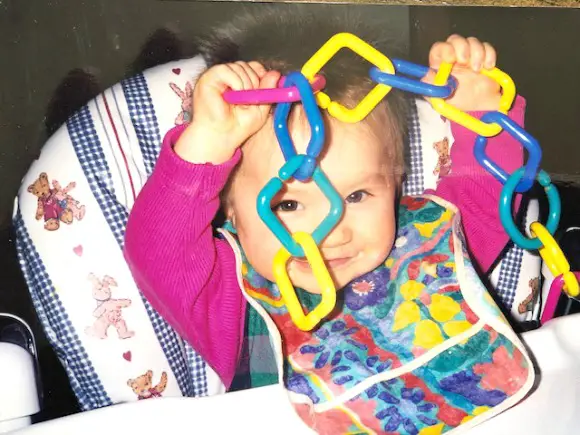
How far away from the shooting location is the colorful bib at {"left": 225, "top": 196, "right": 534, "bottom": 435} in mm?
596

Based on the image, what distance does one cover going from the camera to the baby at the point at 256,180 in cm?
55

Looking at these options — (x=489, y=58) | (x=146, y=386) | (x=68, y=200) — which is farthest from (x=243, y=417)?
(x=489, y=58)

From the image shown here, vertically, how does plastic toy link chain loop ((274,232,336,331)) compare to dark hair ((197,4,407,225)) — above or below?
below

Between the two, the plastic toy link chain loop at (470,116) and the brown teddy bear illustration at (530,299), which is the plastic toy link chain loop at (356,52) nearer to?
the plastic toy link chain loop at (470,116)

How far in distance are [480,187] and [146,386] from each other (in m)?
0.32

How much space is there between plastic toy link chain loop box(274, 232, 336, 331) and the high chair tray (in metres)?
0.09

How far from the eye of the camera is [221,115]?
541 millimetres

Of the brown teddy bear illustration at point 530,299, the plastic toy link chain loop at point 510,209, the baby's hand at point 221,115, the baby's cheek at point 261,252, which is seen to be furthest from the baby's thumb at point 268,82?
the brown teddy bear illustration at point 530,299

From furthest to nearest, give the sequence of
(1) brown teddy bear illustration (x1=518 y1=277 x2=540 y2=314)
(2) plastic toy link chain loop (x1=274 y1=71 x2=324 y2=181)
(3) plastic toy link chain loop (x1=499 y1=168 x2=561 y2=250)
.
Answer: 1. (1) brown teddy bear illustration (x1=518 y1=277 x2=540 y2=314)
2. (3) plastic toy link chain loop (x1=499 y1=168 x2=561 y2=250)
3. (2) plastic toy link chain loop (x1=274 y1=71 x2=324 y2=181)

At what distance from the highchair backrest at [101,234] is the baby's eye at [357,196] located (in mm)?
93

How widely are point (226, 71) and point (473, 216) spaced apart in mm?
275

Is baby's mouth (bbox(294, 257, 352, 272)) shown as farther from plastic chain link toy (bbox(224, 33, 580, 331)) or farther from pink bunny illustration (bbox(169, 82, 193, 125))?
pink bunny illustration (bbox(169, 82, 193, 125))

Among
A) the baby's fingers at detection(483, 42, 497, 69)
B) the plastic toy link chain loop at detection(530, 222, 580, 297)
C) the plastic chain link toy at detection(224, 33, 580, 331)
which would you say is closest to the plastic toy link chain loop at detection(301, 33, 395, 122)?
the plastic chain link toy at detection(224, 33, 580, 331)

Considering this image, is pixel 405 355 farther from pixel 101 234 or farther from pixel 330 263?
pixel 101 234
